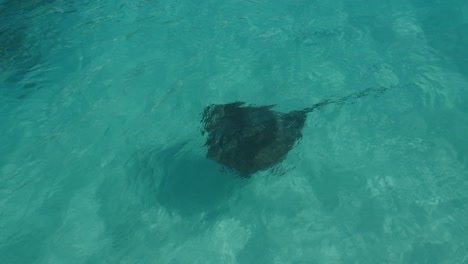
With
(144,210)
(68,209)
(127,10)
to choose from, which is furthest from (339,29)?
(68,209)

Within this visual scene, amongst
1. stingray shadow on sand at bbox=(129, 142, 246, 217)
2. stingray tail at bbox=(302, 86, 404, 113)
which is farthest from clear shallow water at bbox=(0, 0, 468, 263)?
stingray tail at bbox=(302, 86, 404, 113)

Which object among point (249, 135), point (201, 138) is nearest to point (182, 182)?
point (201, 138)

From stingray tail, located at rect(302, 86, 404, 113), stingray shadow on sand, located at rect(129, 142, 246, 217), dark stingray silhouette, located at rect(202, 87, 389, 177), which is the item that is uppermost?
dark stingray silhouette, located at rect(202, 87, 389, 177)

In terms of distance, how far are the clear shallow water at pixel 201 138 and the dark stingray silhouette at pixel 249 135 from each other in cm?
37

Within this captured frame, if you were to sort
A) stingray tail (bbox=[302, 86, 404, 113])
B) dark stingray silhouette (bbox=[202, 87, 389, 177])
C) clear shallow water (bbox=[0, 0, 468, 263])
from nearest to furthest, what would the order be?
clear shallow water (bbox=[0, 0, 468, 263]) → dark stingray silhouette (bbox=[202, 87, 389, 177]) → stingray tail (bbox=[302, 86, 404, 113])

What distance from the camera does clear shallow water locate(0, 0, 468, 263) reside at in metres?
6.85

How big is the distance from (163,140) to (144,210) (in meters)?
1.96

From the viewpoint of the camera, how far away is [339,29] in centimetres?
1144

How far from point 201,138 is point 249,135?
1.49 m

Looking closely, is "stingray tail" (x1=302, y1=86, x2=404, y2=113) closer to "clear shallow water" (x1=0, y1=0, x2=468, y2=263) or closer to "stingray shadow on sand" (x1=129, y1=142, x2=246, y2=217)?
"clear shallow water" (x1=0, y1=0, x2=468, y2=263)

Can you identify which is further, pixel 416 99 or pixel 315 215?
pixel 416 99

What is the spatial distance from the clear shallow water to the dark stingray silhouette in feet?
1.20

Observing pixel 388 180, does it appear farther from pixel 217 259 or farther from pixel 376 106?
pixel 217 259

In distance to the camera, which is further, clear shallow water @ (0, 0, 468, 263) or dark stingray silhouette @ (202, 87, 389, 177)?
dark stingray silhouette @ (202, 87, 389, 177)
